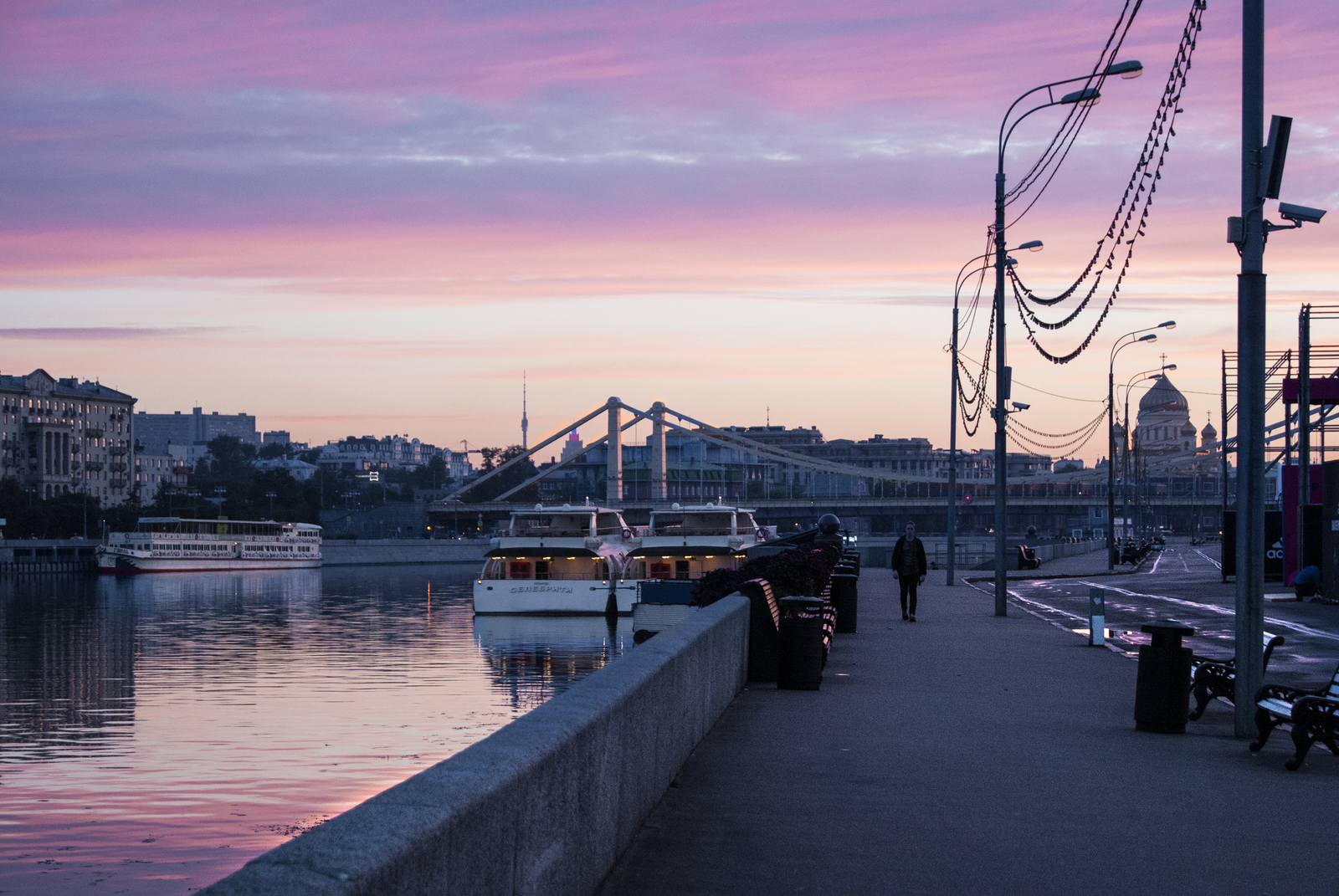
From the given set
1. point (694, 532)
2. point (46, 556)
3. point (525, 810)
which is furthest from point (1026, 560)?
point (46, 556)

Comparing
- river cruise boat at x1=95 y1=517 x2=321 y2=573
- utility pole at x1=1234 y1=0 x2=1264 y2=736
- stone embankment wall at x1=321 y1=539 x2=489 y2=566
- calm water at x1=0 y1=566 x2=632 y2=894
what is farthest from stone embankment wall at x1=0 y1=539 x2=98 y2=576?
utility pole at x1=1234 y1=0 x2=1264 y2=736

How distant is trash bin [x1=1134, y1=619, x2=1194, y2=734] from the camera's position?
12.6 meters

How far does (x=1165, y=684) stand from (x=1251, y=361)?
2871mm

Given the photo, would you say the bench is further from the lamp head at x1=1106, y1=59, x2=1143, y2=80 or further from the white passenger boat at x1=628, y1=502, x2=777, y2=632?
the white passenger boat at x1=628, y1=502, x2=777, y2=632

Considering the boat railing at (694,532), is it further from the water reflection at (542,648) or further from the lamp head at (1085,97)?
the lamp head at (1085,97)

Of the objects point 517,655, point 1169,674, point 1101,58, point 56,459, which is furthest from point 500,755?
point 56,459

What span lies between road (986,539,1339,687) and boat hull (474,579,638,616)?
13.4 m

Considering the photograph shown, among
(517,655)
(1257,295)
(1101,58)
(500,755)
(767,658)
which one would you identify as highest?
(1101,58)

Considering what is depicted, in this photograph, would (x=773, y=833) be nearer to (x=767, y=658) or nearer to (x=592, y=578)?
(x=767, y=658)

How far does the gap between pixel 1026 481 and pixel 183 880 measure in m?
136

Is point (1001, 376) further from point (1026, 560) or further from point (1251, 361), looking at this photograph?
point (1026, 560)

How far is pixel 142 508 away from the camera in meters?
160

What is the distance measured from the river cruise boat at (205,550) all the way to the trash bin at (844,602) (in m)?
95.1

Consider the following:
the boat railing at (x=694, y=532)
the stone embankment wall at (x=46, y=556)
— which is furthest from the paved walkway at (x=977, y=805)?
the stone embankment wall at (x=46, y=556)
